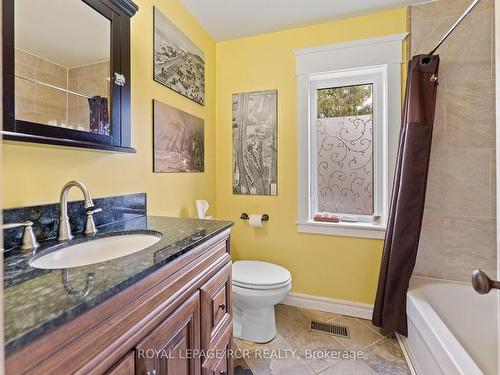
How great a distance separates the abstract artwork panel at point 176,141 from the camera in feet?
5.30

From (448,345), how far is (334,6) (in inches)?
84.2

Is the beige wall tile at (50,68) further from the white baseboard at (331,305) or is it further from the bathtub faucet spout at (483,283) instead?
Result: the white baseboard at (331,305)

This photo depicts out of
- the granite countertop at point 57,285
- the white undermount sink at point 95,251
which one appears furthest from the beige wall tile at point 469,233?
the white undermount sink at point 95,251

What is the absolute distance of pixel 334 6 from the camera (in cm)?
189

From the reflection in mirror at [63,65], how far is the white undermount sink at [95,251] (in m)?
0.46

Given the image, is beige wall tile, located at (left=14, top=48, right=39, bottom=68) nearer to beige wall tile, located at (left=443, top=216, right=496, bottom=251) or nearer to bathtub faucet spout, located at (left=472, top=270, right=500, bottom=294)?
bathtub faucet spout, located at (left=472, top=270, right=500, bottom=294)

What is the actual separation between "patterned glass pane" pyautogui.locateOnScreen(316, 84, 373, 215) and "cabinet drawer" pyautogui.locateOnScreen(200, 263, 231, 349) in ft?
4.27

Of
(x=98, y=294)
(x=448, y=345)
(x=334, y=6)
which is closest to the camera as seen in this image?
(x=98, y=294)

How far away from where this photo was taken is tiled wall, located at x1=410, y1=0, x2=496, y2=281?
1.73 meters

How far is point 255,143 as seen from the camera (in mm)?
2273

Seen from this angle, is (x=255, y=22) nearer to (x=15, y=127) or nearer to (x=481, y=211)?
(x=15, y=127)

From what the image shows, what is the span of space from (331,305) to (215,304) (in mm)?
1375

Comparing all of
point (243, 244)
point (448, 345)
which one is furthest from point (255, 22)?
point (448, 345)

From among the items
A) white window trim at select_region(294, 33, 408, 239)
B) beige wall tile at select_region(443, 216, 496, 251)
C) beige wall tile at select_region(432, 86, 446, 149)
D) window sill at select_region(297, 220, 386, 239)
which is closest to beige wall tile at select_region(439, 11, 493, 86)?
beige wall tile at select_region(432, 86, 446, 149)
